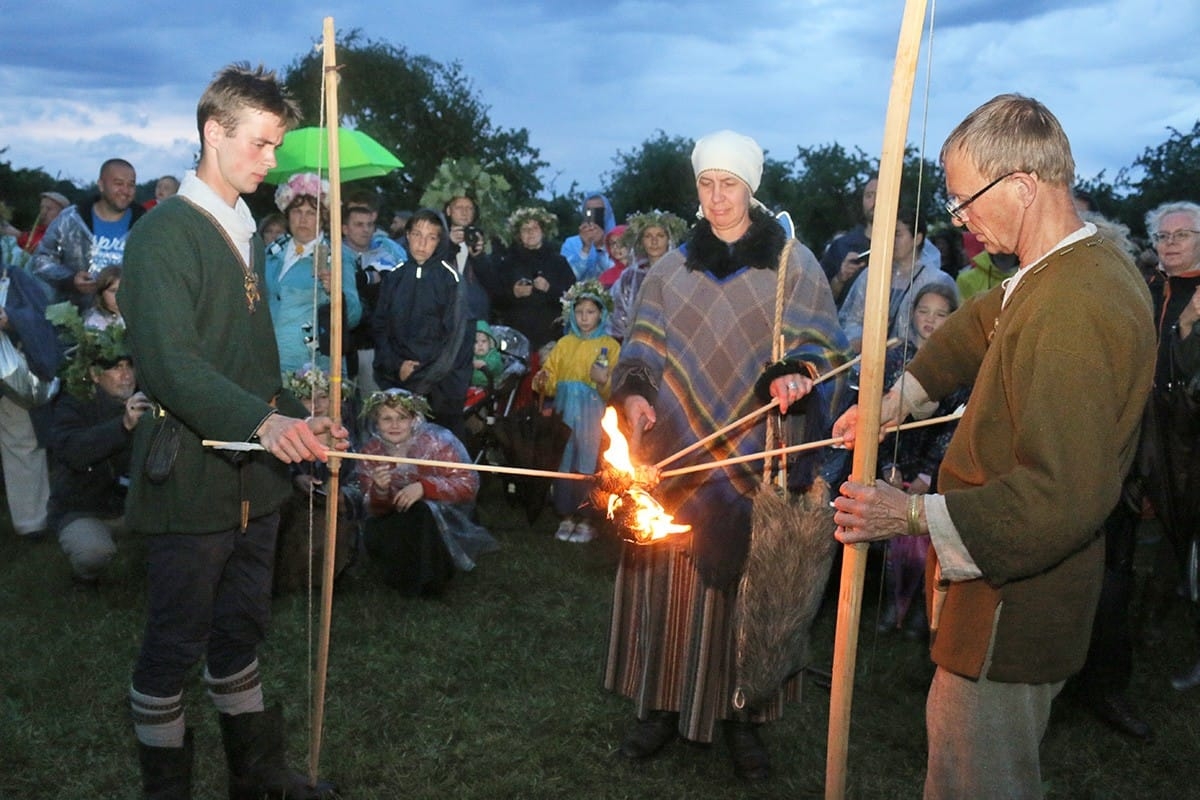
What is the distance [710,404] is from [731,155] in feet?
2.76

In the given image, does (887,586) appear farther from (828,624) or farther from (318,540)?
(318,540)

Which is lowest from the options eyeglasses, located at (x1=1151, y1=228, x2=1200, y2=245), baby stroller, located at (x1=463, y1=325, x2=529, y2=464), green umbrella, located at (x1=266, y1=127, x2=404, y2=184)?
baby stroller, located at (x1=463, y1=325, x2=529, y2=464)

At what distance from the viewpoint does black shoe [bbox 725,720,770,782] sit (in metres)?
4.02

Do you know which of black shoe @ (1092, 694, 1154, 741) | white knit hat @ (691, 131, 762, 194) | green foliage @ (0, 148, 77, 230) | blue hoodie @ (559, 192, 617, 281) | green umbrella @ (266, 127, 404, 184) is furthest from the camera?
green foliage @ (0, 148, 77, 230)

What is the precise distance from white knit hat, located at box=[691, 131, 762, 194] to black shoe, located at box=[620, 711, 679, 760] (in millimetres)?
1932

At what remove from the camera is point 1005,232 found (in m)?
2.37

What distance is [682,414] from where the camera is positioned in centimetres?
396

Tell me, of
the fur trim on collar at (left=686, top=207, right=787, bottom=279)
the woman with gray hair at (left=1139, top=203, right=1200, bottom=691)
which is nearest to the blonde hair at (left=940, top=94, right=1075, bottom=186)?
the fur trim on collar at (left=686, top=207, right=787, bottom=279)

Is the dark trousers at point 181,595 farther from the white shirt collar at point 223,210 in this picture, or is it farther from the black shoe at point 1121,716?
the black shoe at point 1121,716

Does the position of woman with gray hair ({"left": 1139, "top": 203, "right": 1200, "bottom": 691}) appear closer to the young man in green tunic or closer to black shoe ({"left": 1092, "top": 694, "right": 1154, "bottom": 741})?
black shoe ({"left": 1092, "top": 694, "right": 1154, "bottom": 741})

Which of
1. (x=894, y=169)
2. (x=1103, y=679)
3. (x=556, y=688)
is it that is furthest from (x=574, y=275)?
(x=894, y=169)

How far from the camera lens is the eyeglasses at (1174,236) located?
5.00 metres

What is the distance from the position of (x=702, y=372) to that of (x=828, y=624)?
235 centimetres

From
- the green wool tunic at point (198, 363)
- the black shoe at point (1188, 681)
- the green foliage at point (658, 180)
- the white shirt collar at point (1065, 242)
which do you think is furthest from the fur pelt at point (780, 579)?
the green foliage at point (658, 180)
